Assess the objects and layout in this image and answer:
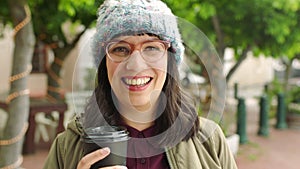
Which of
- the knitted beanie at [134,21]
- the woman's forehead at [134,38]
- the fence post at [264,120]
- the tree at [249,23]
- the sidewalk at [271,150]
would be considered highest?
the tree at [249,23]

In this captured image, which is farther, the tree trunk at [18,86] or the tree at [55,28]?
the tree at [55,28]

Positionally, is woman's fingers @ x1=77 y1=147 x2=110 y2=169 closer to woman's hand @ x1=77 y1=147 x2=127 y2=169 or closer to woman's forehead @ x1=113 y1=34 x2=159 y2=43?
woman's hand @ x1=77 y1=147 x2=127 y2=169

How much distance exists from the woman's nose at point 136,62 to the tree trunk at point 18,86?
7.57ft

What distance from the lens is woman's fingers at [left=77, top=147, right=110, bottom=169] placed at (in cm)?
82

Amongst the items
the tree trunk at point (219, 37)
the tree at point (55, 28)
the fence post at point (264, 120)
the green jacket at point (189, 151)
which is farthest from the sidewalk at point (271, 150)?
the green jacket at point (189, 151)

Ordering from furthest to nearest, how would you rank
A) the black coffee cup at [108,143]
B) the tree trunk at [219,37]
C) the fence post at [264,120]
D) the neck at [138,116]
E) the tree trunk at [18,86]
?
the fence post at [264,120] < the tree trunk at [219,37] < the tree trunk at [18,86] < the neck at [138,116] < the black coffee cup at [108,143]

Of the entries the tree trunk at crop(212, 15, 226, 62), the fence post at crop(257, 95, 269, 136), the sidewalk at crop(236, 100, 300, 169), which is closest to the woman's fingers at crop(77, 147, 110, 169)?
the sidewalk at crop(236, 100, 300, 169)

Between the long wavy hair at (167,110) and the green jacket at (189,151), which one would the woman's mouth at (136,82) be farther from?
the green jacket at (189,151)

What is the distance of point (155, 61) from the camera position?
92 centimetres

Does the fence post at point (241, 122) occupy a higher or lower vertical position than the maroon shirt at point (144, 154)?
lower

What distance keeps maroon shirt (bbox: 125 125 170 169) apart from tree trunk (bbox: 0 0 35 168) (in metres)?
2.20

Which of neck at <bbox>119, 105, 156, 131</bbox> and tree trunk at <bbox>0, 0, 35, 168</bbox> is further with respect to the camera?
tree trunk at <bbox>0, 0, 35, 168</bbox>

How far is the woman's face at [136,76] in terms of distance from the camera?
89 centimetres

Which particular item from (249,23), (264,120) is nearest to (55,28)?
(249,23)
